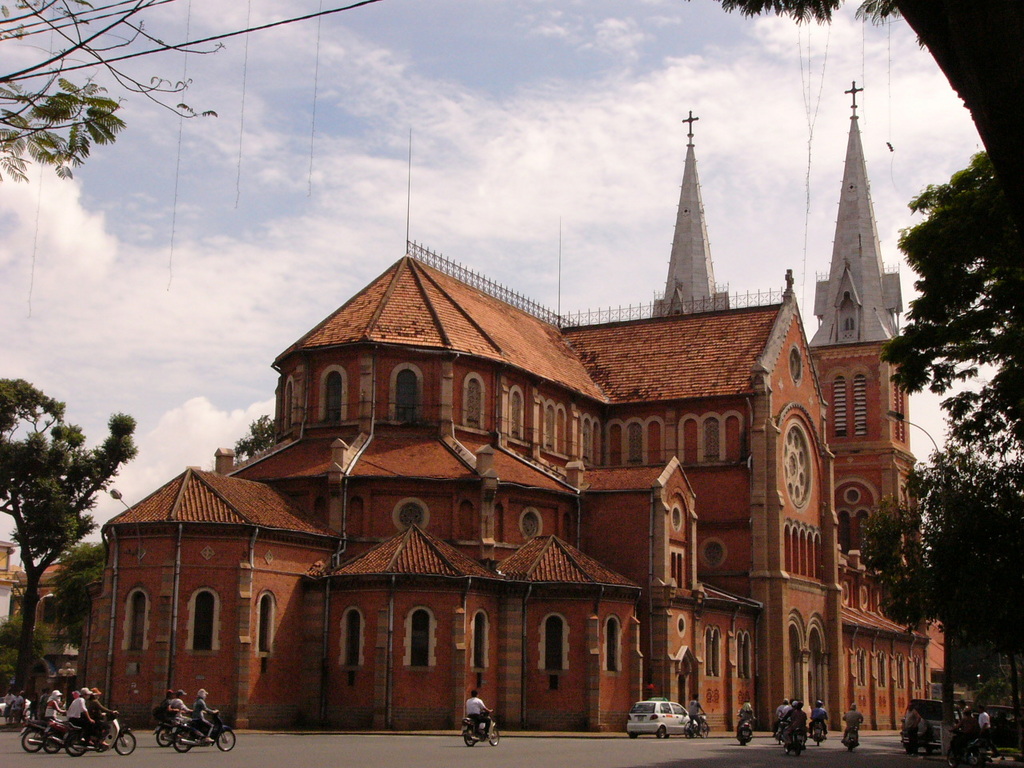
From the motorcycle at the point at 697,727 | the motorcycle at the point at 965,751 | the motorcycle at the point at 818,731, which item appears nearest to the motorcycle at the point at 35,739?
the motorcycle at the point at 965,751

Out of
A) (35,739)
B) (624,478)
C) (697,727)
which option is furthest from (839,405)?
(35,739)

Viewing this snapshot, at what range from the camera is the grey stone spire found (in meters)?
82.9

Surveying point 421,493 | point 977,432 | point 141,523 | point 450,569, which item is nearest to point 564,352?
point 421,493

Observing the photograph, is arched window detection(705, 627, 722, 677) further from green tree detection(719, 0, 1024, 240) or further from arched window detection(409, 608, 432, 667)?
green tree detection(719, 0, 1024, 240)

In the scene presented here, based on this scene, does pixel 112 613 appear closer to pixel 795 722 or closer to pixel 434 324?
pixel 434 324

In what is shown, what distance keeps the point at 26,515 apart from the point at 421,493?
806 inches

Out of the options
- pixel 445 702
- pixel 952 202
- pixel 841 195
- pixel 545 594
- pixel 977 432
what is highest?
pixel 841 195

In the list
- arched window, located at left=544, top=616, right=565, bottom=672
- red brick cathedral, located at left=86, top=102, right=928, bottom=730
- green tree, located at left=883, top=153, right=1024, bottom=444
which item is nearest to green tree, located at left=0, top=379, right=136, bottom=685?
red brick cathedral, located at left=86, top=102, right=928, bottom=730

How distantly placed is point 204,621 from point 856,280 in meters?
55.1

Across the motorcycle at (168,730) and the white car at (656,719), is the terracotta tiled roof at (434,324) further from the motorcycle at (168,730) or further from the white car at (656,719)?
the motorcycle at (168,730)

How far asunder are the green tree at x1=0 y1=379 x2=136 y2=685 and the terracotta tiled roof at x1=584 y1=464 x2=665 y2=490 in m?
22.2

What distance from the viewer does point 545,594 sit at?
45.4 m

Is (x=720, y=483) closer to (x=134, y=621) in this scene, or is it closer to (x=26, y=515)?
(x=134, y=621)

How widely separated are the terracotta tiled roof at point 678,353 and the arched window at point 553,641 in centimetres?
1776
